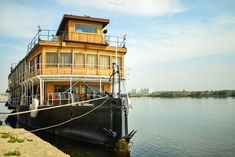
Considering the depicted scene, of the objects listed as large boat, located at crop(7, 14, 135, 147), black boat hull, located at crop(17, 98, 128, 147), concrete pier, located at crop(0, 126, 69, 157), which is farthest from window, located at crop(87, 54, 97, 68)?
concrete pier, located at crop(0, 126, 69, 157)

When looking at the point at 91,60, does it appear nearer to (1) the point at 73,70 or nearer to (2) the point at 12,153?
(1) the point at 73,70

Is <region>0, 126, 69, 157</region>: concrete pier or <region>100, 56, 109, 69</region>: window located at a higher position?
<region>100, 56, 109, 69</region>: window

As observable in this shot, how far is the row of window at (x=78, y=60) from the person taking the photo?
17594 millimetres

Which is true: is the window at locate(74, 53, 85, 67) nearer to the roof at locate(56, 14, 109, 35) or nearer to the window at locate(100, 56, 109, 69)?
the window at locate(100, 56, 109, 69)

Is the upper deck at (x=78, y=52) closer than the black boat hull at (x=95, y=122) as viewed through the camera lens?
No

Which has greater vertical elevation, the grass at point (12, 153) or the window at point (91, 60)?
the window at point (91, 60)

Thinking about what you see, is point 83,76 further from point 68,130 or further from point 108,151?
point 108,151

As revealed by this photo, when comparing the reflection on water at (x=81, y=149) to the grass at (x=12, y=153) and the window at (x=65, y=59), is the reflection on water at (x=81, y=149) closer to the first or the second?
the grass at (x=12, y=153)

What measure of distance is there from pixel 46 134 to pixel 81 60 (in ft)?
18.5

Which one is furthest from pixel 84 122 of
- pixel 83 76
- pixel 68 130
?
pixel 83 76

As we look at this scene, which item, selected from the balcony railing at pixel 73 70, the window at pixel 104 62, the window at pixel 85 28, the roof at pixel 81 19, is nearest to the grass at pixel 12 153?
the balcony railing at pixel 73 70

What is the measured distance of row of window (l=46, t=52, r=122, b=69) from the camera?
693 inches

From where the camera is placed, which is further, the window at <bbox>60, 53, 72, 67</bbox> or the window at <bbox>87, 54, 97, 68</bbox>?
the window at <bbox>87, 54, 97, 68</bbox>

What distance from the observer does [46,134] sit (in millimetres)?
16812
